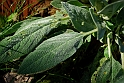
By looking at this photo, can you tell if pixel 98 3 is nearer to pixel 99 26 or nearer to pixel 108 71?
pixel 99 26

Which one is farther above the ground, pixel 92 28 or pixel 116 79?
pixel 92 28

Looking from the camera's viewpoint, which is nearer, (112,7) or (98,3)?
(112,7)

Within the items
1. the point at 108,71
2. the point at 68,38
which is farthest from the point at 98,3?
the point at 108,71

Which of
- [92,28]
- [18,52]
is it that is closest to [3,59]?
[18,52]

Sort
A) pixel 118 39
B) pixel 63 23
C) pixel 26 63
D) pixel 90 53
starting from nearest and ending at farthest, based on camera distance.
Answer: pixel 26 63 < pixel 118 39 < pixel 63 23 < pixel 90 53

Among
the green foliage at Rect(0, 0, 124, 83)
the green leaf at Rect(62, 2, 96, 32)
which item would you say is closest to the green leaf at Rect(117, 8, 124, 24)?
the green foliage at Rect(0, 0, 124, 83)

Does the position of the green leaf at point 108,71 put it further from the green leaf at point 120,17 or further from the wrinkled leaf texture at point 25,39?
the wrinkled leaf texture at point 25,39

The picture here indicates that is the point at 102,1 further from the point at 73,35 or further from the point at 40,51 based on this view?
the point at 40,51
